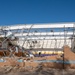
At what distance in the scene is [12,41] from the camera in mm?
20719

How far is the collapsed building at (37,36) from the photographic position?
17562 millimetres

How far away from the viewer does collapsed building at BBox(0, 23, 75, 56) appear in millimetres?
17562

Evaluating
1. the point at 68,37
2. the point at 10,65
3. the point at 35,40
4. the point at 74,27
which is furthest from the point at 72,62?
the point at 35,40

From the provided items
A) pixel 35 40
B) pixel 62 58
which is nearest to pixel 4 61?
pixel 62 58

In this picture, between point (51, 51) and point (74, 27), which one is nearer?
point (74, 27)

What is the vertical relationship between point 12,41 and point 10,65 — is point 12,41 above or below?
above

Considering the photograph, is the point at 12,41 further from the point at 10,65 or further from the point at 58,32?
the point at 10,65

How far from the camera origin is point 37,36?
69.9 feet

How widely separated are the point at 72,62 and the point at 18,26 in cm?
906

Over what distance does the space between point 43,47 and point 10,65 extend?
1124 cm

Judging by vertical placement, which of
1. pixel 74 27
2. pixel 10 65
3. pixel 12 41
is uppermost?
pixel 74 27

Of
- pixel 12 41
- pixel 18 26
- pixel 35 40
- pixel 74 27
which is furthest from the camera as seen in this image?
pixel 35 40

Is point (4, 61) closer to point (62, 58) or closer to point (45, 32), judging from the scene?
point (62, 58)

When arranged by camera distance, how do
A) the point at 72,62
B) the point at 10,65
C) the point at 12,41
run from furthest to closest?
the point at 12,41, the point at 10,65, the point at 72,62
